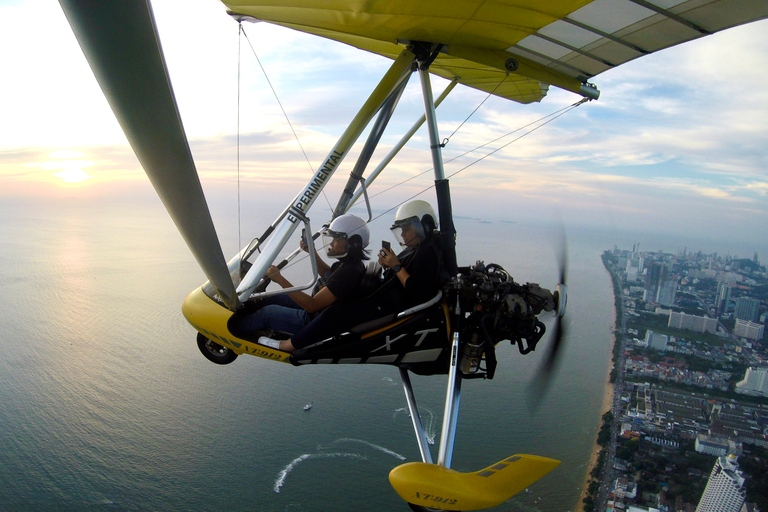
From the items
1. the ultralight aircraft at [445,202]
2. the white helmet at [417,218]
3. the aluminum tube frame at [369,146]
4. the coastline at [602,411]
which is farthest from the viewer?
the coastline at [602,411]

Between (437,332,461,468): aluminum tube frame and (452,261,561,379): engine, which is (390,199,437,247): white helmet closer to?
(452,261,561,379): engine

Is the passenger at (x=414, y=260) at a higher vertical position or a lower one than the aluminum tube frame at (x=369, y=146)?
lower

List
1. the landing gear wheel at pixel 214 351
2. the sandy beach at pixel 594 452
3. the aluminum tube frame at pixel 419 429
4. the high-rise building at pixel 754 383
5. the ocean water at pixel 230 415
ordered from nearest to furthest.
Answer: the aluminum tube frame at pixel 419 429, the landing gear wheel at pixel 214 351, the sandy beach at pixel 594 452, the ocean water at pixel 230 415, the high-rise building at pixel 754 383

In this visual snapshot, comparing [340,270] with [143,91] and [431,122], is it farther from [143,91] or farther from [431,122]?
[143,91]

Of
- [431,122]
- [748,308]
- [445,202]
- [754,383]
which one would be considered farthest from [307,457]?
[748,308]

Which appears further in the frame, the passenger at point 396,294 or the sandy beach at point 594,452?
the sandy beach at point 594,452

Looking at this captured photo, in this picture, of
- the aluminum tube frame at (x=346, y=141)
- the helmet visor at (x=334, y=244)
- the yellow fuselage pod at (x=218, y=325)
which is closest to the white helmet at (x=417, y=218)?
the helmet visor at (x=334, y=244)

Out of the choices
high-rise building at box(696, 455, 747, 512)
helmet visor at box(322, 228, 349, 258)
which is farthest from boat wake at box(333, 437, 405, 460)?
helmet visor at box(322, 228, 349, 258)

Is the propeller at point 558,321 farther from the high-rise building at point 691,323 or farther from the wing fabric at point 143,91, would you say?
the high-rise building at point 691,323
